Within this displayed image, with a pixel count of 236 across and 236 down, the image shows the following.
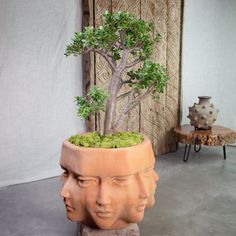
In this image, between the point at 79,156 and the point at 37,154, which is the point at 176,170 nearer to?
the point at 37,154

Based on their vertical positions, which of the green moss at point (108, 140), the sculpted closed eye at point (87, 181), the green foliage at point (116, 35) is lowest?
the sculpted closed eye at point (87, 181)

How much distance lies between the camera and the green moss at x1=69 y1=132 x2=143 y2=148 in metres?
1.73

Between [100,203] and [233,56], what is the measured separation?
3.22 m

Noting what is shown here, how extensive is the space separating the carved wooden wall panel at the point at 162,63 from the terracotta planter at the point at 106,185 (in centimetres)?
152

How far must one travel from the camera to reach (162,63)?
3.67 m

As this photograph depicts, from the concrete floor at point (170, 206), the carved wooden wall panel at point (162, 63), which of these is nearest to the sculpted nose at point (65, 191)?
the concrete floor at point (170, 206)

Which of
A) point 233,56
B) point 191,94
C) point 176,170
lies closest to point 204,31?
point 233,56

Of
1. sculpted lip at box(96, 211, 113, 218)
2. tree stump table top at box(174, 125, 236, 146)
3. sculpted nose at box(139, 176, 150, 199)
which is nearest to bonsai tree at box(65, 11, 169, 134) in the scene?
sculpted nose at box(139, 176, 150, 199)

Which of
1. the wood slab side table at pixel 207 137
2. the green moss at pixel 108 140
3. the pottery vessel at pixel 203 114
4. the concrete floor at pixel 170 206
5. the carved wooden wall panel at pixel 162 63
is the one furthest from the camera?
the pottery vessel at pixel 203 114

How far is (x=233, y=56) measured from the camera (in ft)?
13.6

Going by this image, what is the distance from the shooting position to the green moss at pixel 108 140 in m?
1.73

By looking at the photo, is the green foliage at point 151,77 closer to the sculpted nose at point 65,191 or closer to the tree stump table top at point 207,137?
the sculpted nose at point 65,191

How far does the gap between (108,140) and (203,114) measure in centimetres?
199

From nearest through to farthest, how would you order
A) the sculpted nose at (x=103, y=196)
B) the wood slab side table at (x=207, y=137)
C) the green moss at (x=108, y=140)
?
the sculpted nose at (x=103, y=196) → the green moss at (x=108, y=140) → the wood slab side table at (x=207, y=137)
